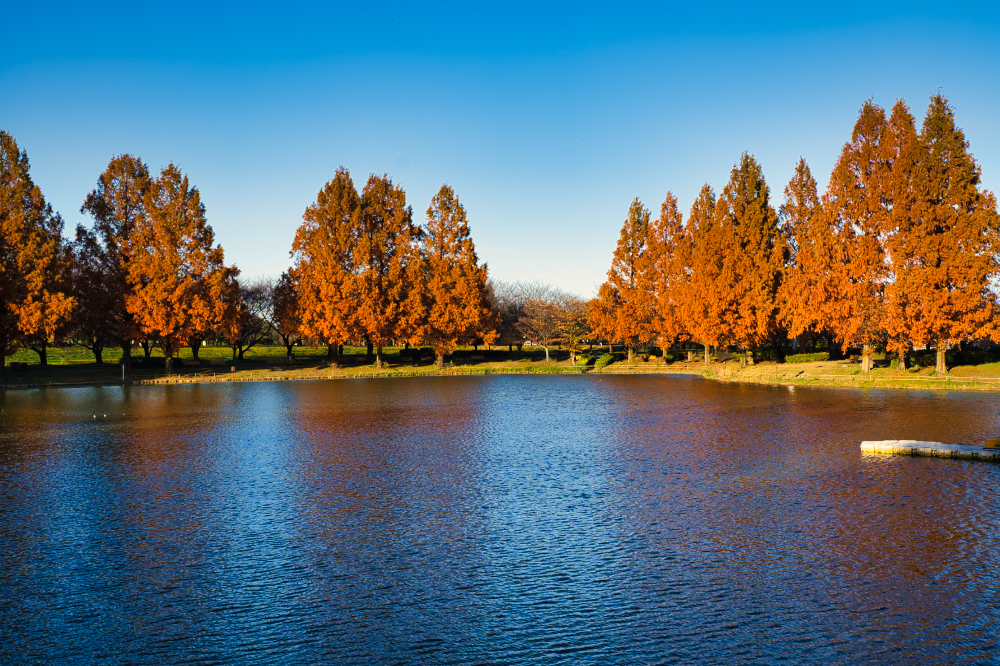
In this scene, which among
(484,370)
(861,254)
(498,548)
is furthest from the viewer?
(484,370)

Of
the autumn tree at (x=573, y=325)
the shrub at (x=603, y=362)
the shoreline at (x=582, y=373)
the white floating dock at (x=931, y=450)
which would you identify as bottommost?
the white floating dock at (x=931, y=450)

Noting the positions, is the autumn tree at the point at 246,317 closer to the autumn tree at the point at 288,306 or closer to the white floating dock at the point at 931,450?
the autumn tree at the point at 288,306

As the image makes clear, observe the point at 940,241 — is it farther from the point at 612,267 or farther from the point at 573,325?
the point at 573,325

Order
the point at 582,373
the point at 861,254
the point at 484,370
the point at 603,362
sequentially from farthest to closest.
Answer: the point at 603,362 < the point at 484,370 < the point at 582,373 < the point at 861,254

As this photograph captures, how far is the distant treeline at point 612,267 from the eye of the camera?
3691 cm

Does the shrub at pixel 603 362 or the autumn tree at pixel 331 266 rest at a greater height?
the autumn tree at pixel 331 266

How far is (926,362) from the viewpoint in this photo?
38906mm

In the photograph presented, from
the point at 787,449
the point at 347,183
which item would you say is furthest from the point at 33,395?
the point at 787,449

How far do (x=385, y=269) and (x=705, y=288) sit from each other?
24666 millimetres

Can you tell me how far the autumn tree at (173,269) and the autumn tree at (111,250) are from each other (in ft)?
2.65

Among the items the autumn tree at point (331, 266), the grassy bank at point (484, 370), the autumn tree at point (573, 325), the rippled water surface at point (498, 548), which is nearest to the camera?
the rippled water surface at point (498, 548)

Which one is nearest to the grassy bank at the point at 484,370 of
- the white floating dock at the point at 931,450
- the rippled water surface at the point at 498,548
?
the rippled water surface at the point at 498,548

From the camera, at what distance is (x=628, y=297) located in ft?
194

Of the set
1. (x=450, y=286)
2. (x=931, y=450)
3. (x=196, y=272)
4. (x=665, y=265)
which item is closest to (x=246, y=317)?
(x=196, y=272)
